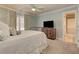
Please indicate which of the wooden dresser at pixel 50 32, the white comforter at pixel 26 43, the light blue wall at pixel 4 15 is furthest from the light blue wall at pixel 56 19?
the light blue wall at pixel 4 15

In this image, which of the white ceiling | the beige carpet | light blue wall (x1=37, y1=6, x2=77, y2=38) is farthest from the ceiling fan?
the beige carpet

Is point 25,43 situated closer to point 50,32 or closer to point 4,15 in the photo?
point 50,32

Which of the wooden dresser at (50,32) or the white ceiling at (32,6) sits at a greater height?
the white ceiling at (32,6)

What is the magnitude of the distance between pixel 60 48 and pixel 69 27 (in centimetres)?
41

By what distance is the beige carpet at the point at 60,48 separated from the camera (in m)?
1.58

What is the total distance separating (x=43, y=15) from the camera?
175cm

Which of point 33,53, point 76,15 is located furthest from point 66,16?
point 33,53

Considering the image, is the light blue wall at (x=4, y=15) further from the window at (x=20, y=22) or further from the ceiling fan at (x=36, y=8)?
the ceiling fan at (x=36, y=8)

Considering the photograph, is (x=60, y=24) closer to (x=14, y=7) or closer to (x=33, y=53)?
(x=33, y=53)

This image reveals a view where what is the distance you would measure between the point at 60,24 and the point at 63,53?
52 cm

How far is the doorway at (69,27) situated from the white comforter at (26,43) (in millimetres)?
399

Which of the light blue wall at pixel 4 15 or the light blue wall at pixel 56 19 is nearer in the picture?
the light blue wall at pixel 4 15

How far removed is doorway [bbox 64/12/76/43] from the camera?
163 cm
